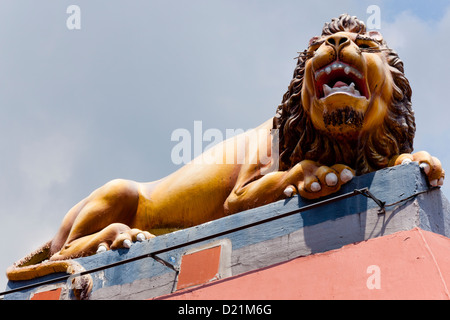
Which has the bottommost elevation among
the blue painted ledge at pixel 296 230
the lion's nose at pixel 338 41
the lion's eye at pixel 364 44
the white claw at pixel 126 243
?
the blue painted ledge at pixel 296 230

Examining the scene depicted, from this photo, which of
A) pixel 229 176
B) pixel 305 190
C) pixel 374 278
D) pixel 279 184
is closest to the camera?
pixel 374 278

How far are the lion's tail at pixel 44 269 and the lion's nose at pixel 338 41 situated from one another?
115 inches

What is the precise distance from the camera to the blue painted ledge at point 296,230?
5473mm

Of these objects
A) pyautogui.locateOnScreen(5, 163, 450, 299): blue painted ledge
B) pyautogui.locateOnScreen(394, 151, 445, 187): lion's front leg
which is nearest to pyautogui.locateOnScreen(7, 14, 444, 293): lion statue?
pyautogui.locateOnScreen(394, 151, 445, 187): lion's front leg

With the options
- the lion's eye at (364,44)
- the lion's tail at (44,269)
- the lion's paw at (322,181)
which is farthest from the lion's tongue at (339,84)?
the lion's tail at (44,269)

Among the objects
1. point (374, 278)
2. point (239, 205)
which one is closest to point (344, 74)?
point (239, 205)

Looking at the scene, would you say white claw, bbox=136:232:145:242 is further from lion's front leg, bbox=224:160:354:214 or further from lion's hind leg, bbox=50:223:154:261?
lion's front leg, bbox=224:160:354:214

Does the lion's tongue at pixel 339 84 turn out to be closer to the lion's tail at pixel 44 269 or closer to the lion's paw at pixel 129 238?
the lion's paw at pixel 129 238

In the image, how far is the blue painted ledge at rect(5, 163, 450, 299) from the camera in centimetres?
547

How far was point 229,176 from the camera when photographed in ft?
23.5

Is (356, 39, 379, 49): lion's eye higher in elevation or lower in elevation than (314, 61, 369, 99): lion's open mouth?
higher

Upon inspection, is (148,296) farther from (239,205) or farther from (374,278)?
(374,278)

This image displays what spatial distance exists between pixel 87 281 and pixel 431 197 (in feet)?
9.95
